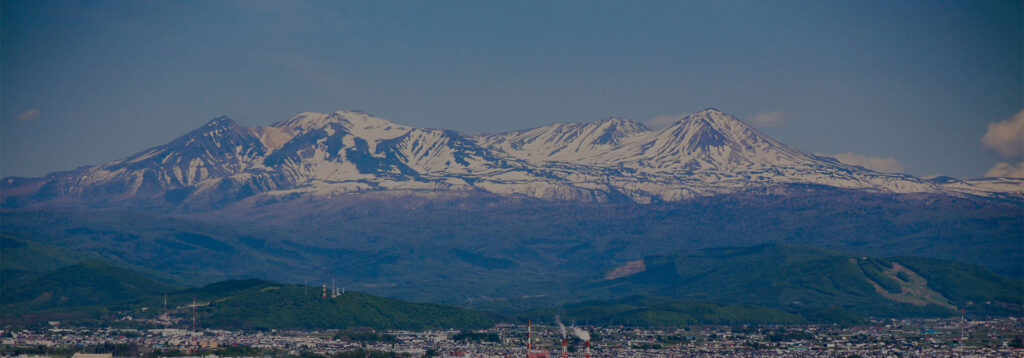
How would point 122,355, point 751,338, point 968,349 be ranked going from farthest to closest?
point 751,338
point 968,349
point 122,355

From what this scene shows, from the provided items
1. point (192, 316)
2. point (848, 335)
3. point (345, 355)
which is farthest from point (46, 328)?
point (848, 335)

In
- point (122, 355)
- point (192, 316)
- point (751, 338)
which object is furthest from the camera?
point (192, 316)

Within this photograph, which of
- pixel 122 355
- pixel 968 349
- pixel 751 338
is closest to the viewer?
pixel 122 355

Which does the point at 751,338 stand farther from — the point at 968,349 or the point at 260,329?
the point at 260,329

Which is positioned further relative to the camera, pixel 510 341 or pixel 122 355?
pixel 510 341

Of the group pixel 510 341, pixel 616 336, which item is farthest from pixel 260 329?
pixel 616 336

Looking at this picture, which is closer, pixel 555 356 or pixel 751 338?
pixel 555 356

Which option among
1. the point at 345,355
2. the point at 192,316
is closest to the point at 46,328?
the point at 192,316

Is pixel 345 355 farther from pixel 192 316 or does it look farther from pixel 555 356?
pixel 192 316
